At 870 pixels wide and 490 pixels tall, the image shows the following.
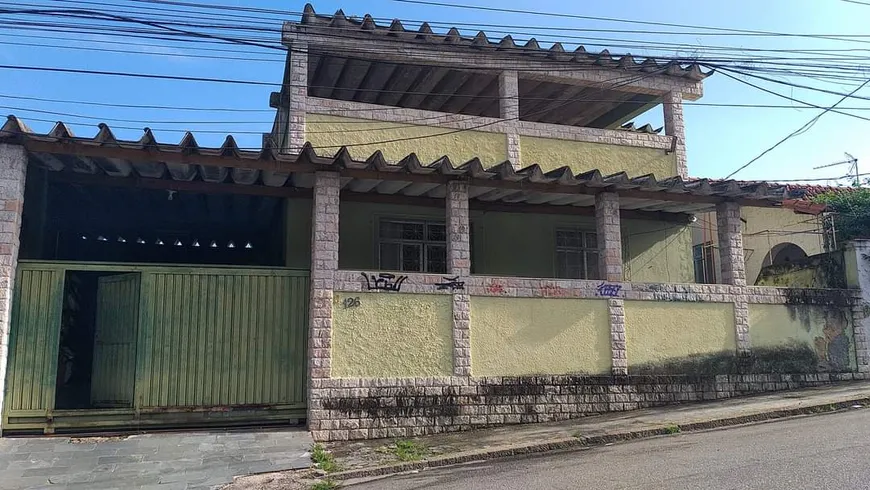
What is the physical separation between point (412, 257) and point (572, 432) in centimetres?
415

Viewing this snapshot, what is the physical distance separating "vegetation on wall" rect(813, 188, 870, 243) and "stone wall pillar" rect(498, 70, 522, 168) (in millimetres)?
6871

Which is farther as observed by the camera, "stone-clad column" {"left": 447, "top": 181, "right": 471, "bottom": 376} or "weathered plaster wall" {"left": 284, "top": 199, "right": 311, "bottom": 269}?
"weathered plaster wall" {"left": 284, "top": 199, "right": 311, "bottom": 269}

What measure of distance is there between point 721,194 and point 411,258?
545cm

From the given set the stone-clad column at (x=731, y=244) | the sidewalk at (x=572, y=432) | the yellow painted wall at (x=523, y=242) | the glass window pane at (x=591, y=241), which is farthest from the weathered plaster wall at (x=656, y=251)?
the sidewalk at (x=572, y=432)

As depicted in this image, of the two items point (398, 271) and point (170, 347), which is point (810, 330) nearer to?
point (398, 271)

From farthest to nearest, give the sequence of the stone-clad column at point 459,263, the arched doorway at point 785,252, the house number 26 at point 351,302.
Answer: the arched doorway at point 785,252 < the stone-clad column at point 459,263 < the house number 26 at point 351,302

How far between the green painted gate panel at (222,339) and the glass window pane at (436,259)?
2.57 meters

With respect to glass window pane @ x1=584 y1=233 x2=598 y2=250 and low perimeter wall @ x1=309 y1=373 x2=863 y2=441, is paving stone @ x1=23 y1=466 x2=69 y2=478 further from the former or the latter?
glass window pane @ x1=584 y1=233 x2=598 y2=250

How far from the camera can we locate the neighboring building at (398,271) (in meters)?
8.86

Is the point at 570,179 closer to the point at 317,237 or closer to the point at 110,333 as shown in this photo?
the point at 317,237

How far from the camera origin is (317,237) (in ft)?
30.4

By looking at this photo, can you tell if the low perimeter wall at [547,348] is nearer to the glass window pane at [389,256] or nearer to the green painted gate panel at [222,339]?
the green painted gate panel at [222,339]

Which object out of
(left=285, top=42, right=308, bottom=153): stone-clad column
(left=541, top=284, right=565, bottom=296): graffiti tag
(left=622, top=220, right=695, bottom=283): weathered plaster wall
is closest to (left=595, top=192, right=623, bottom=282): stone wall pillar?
(left=541, top=284, right=565, bottom=296): graffiti tag

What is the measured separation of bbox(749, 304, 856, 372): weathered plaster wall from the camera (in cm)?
1125
